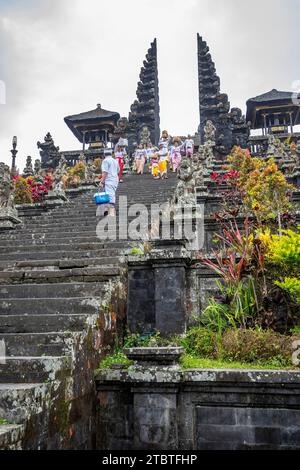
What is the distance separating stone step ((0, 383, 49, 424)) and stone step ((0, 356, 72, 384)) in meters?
0.28

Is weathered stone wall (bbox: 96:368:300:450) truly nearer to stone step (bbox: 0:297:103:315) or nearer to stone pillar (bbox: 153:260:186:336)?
stone step (bbox: 0:297:103:315)

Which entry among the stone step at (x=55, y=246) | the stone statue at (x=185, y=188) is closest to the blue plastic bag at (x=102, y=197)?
the stone step at (x=55, y=246)

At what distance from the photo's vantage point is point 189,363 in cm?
390

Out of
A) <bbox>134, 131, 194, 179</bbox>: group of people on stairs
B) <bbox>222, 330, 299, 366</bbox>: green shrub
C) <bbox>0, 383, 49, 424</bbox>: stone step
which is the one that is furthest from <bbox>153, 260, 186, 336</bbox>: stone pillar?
<bbox>134, 131, 194, 179</bbox>: group of people on stairs

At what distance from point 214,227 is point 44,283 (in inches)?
146

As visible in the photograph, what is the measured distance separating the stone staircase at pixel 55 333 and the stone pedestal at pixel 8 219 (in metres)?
1.98

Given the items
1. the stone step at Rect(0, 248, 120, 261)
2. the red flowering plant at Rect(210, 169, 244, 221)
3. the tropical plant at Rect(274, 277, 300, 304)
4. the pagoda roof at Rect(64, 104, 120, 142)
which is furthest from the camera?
the pagoda roof at Rect(64, 104, 120, 142)

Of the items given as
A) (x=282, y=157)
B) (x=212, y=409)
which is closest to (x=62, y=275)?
(x=212, y=409)

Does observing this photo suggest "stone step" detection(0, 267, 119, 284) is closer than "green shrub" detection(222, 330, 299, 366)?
No

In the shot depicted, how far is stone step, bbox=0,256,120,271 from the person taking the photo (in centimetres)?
538

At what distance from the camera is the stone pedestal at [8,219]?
9.09m

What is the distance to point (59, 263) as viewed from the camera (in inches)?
224

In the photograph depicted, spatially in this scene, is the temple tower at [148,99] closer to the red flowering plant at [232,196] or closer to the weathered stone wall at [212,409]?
the red flowering plant at [232,196]

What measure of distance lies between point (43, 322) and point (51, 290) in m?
0.73
